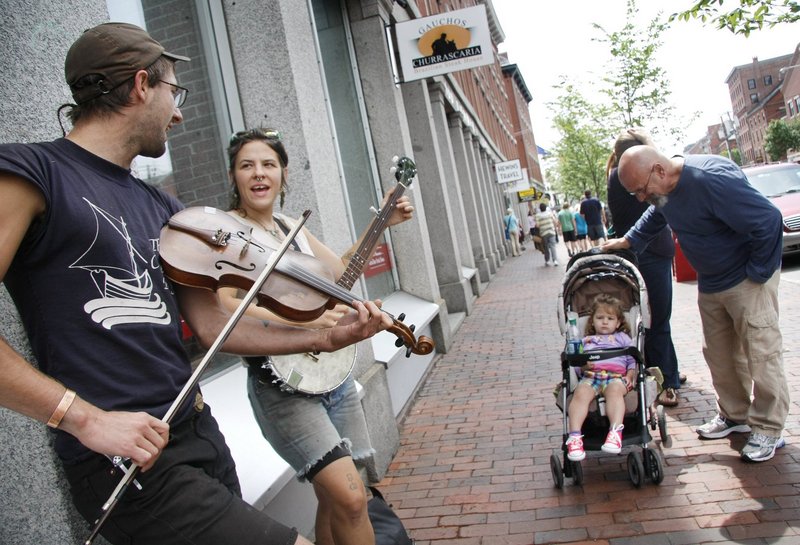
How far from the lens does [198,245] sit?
2.19 m

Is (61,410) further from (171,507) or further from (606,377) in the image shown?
(606,377)

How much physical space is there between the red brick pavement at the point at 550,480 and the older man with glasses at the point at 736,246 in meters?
0.40

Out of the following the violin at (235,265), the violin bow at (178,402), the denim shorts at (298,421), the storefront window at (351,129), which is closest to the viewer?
the violin bow at (178,402)

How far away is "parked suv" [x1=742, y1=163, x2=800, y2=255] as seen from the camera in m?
12.3

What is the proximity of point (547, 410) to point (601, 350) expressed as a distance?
176 centimetres

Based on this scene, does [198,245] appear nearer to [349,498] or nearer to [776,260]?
A: [349,498]

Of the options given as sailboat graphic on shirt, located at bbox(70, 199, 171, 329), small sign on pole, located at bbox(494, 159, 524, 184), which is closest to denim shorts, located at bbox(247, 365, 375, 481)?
sailboat graphic on shirt, located at bbox(70, 199, 171, 329)

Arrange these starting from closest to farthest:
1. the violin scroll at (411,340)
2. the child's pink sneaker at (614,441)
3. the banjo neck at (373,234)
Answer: the violin scroll at (411,340), the banjo neck at (373,234), the child's pink sneaker at (614,441)

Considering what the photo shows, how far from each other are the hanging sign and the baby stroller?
5.25 m

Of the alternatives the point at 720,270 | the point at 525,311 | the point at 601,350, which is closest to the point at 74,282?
the point at 601,350

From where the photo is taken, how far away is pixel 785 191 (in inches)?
543

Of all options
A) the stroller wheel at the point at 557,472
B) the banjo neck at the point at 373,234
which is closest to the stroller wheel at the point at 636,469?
the stroller wheel at the point at 557,472

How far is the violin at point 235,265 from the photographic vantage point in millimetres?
2150

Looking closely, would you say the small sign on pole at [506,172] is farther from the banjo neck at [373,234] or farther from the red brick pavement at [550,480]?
the banjo neck at [373,234]
